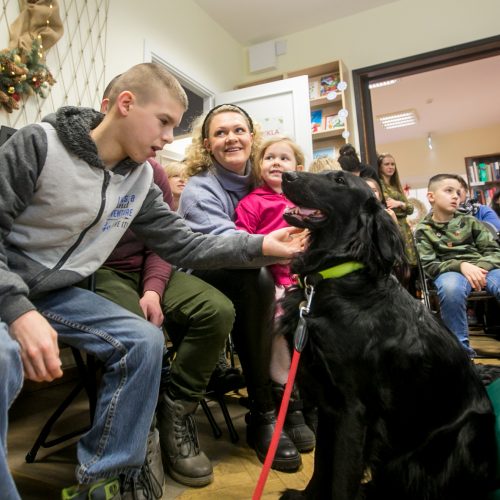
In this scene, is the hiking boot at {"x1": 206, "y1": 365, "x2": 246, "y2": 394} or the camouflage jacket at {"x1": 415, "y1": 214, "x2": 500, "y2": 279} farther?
the camouflage jacket at {"x1": 415, "y1": 214, "x2": 500, "y2": 279}

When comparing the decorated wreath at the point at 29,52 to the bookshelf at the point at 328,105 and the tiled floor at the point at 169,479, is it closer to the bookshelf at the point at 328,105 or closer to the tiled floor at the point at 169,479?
the tiled floor at the point at 169,479

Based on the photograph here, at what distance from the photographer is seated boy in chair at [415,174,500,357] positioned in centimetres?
236

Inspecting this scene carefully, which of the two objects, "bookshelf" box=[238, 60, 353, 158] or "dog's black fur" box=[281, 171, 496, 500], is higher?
"bookshelf" box=[238, 60, 353, 158]

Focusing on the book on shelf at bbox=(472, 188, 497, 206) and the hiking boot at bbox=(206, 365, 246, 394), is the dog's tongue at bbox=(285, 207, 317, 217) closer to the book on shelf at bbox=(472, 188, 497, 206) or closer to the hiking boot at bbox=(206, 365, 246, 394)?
the hiking boot at bbox=(206, 365, 246, 394)

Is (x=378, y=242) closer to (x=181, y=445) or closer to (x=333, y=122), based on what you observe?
(x=181, y=445)

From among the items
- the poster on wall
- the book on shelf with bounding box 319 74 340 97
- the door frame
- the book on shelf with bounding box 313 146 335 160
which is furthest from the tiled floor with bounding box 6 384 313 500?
the book on shelf with bounding box 319 74 340 97

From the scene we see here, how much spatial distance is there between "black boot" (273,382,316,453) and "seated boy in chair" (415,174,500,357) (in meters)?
1.13

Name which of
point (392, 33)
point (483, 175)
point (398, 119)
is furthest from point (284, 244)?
point (483, 175)

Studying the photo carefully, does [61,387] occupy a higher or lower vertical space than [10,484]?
lower

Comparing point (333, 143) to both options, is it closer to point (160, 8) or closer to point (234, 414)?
point (160, 8)

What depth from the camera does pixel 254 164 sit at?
77.6 inches

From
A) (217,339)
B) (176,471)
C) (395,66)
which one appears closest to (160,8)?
(395,66)

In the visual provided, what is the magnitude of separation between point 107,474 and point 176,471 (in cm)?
42

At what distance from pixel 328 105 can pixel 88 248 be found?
12.9ft
